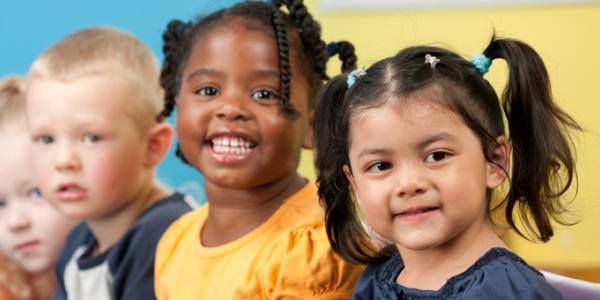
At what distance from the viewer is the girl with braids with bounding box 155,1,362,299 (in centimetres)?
183

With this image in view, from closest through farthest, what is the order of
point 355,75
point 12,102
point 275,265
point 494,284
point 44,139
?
point 494,284
point 355,75
point 275,265
point 44,139
point 12,102

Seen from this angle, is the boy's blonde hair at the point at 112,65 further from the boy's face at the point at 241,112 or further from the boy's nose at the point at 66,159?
the boy's face at the point at 241,112

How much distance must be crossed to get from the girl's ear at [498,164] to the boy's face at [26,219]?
1413 millimetres

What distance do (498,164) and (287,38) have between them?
23.3 inches

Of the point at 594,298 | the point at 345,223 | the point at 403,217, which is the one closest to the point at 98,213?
the point at 345,223

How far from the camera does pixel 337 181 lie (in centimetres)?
171

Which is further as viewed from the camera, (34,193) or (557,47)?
(557,47)

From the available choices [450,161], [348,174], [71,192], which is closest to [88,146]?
[71,192]

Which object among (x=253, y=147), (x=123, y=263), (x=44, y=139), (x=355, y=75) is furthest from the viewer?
(x=44, y=139)

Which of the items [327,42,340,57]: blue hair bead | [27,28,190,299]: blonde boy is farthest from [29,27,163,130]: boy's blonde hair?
[327,42,340,57]: blue hair bead

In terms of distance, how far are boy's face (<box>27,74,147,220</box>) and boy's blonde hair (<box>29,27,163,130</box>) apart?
0.07 ft

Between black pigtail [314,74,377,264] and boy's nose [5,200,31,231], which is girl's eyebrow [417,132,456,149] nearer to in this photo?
black pigtail [314,74,377,264]

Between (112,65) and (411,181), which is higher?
(112,65)

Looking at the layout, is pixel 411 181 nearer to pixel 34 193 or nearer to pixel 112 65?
pixel 112 65
